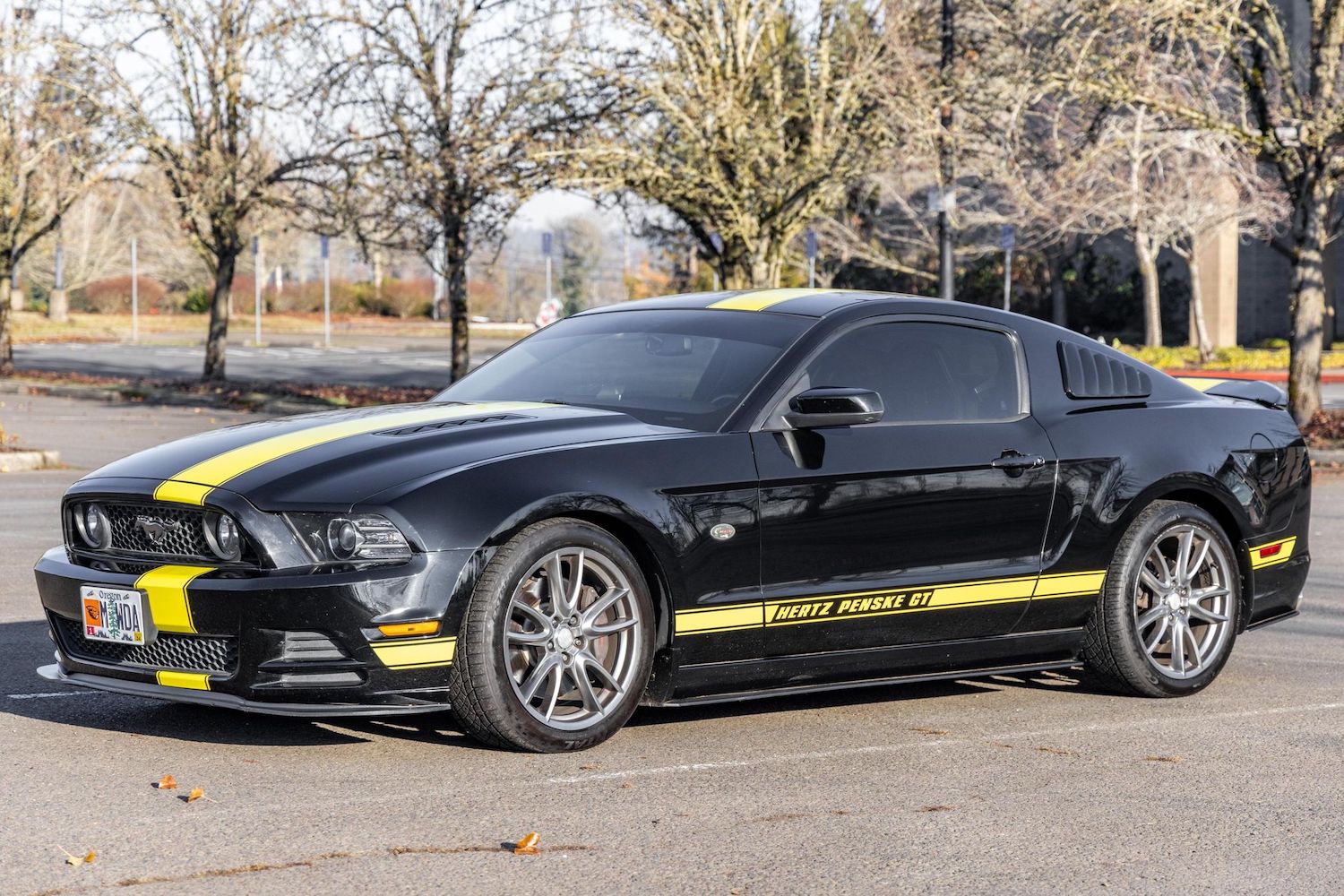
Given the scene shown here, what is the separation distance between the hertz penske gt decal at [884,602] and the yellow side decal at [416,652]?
0.82 metres

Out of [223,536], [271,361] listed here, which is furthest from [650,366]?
[271,361]

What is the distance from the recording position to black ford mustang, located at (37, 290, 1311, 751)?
5266 millimetres

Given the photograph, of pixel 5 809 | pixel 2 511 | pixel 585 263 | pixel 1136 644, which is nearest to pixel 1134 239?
pixel 2 511

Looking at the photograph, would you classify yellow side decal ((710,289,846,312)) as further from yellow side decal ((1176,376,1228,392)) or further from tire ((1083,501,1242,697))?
yellow side decal ((1176,376,1228,392))

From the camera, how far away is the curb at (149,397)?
86.1 feet

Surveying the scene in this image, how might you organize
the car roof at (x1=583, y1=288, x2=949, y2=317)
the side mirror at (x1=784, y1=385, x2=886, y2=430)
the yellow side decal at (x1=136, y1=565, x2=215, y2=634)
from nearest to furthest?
the yellow side decal at (x1=136, y1=565, x2=215, y2=634), the side mirror at (x1=784, y1=385, x2=886, y2=430), the car roof at (x1=583, y1=288, x2=949, y2=317)

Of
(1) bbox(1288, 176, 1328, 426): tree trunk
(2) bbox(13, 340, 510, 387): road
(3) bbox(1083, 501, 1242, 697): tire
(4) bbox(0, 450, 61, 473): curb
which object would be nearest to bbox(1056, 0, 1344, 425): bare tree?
(1) bbox(1288, 176, 1328, 426): tree trunk

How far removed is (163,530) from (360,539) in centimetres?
73

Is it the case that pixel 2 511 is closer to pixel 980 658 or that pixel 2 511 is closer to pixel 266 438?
pixel 266 438

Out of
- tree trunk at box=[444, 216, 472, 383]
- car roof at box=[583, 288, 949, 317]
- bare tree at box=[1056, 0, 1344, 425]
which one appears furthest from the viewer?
tree trunk at box=[444, 216, 472, 383]

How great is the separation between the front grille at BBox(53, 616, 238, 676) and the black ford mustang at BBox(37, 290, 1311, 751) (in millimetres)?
11

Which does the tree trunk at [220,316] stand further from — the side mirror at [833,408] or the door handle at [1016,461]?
the side mirror at [833,408]

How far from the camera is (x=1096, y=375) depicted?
694 cm

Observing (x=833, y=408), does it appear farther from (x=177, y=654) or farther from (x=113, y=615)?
(x=113, y=615)
